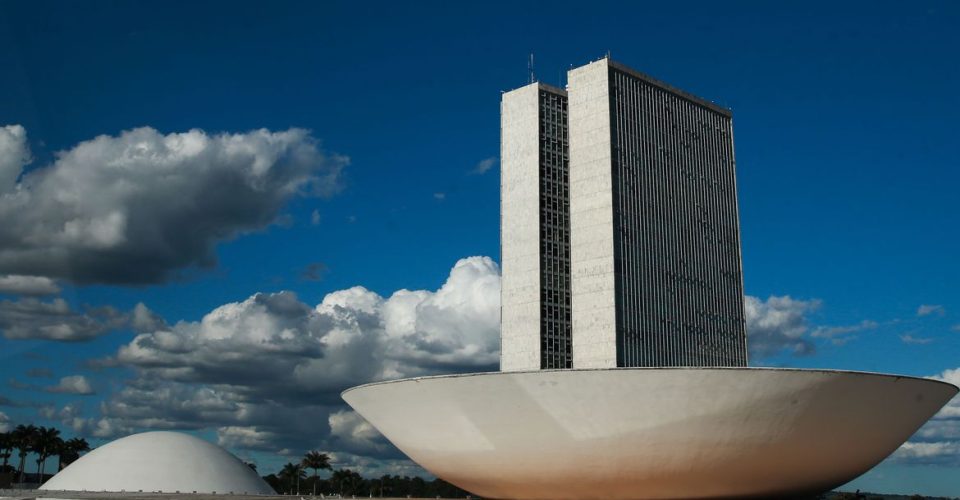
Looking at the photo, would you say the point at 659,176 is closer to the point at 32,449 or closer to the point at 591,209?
the point at 591,209

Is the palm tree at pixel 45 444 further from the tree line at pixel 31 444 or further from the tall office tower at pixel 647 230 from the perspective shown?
the tall office tower at pixel 647 230

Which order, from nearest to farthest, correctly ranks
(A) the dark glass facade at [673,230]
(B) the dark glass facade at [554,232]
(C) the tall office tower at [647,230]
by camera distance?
(B) the dark glass facade at [554,232], (C) the tall office tower at [647,230], (A) the dark glass facade at [673,230]

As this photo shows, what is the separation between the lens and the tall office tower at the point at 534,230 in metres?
96.0

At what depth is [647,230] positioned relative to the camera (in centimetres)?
10075

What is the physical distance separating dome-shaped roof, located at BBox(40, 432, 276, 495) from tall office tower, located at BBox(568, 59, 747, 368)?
118 ft

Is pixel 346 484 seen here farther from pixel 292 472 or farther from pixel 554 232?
pixel 554 232

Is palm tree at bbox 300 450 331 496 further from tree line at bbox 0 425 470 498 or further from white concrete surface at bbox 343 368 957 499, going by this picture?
white concrete surface at bbox 343 368 957 499

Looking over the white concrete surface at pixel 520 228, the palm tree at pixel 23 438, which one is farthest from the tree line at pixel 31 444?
the white concrete surface at pixel 520 228

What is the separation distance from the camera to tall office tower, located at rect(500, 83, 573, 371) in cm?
9600

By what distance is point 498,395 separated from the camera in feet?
135

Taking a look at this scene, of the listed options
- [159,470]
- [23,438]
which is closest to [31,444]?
[23,438]

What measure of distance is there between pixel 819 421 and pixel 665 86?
72.3 meters

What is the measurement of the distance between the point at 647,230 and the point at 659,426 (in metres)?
62.6

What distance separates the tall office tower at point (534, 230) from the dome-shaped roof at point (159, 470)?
99.0 ft
